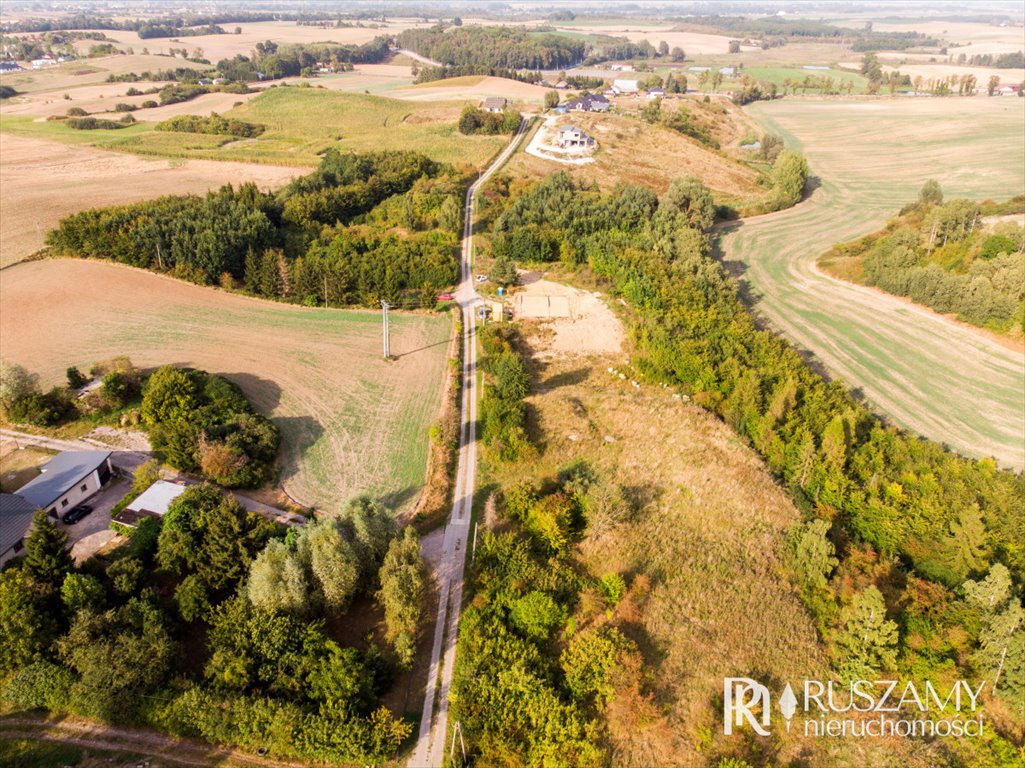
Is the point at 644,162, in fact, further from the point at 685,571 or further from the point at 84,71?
the point at 84,71

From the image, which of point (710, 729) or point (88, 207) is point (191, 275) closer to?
point (88, 207)

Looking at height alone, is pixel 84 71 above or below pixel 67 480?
above

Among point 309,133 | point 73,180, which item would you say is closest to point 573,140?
point 309,133

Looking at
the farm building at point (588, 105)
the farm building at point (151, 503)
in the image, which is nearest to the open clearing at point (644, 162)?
the farm building at point (588, 105)

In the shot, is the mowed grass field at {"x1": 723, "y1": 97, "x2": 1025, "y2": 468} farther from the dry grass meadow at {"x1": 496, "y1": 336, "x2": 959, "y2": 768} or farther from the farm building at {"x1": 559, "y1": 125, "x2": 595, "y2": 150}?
the farm building at {"x1": 559, "y1": 125, "x2": 595, "y2": 150}

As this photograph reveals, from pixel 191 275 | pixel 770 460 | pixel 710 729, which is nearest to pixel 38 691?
pixel 710 729

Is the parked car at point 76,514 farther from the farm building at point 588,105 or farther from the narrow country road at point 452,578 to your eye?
the farm building at point 588,105
